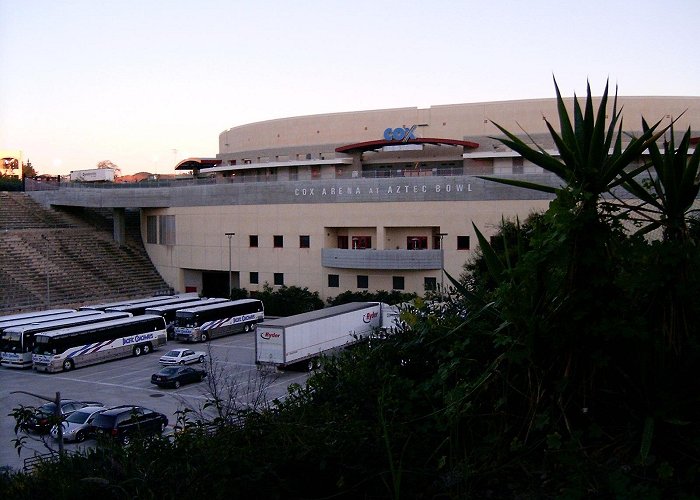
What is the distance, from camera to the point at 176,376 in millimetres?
27203

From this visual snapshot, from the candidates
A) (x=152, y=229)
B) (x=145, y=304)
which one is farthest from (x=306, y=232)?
(x=152, y=229)

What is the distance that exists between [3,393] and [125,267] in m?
25.1

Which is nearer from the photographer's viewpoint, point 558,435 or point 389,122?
point 558,435

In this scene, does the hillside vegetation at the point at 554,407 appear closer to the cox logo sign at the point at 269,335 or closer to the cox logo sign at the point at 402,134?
the cox logo sign at the point at 269,335

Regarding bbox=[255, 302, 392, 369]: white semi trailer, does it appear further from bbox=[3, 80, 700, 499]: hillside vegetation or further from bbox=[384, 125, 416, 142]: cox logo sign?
bbox=[384, 125, 416, 142]: cox logo sign

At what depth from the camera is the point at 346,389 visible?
8406 mm

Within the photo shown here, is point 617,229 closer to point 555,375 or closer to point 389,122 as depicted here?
point 555,375

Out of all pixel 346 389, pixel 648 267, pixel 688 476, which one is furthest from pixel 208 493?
pixel 648 267

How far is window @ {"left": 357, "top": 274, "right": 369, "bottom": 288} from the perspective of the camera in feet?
141

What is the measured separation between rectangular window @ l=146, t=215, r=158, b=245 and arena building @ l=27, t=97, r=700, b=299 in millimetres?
111

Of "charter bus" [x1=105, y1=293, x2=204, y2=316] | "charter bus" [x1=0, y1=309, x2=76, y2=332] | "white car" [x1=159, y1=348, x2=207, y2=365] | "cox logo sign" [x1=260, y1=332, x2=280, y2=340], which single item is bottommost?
"white car" [x1=159, y1=348, x2=207, y2=365]

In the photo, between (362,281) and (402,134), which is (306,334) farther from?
(402,134)

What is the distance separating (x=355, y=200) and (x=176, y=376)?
1881cm

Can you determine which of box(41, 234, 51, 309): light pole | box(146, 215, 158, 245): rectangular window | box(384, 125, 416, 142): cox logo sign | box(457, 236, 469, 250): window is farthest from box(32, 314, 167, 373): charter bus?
box(384, 125, 416, 142): cox logo sign
